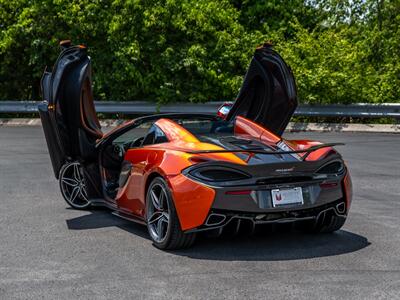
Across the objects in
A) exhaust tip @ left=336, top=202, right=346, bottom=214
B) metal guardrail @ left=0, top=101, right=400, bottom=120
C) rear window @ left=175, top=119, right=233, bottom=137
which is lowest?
metal guardrail @ left=0, top=101, right=400, bottom=120

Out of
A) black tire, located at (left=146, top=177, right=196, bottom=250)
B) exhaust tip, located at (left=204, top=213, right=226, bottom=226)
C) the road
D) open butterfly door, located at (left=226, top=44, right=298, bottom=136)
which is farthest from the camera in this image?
open butterfly door, located at (left=226, top=44, right=298, bottom=136)

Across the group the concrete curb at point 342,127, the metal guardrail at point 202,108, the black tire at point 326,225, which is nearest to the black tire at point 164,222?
the black tire at point 326,225

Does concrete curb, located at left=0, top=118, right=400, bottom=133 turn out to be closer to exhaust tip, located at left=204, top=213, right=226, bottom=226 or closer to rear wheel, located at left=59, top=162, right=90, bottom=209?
rear wheel, located at left=59, top=162, right=90, bottom=209

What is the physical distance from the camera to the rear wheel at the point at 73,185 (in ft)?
28.7

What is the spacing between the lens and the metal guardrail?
19109mm

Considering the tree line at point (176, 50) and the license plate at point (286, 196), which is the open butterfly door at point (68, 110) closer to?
the license plate at point (286, 196)

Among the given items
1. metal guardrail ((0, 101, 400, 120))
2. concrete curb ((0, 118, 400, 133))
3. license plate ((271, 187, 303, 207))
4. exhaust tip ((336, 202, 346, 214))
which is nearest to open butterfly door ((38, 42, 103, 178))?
license plate ((271, 187, 303, 207))

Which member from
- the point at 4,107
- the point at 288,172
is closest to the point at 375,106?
the point at 4,107

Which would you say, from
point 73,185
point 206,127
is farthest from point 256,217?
point 73,185

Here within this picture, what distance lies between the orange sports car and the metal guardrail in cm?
1094

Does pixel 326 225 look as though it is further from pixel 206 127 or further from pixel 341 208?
pixel 206 127

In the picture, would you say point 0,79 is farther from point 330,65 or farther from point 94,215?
point 94,215

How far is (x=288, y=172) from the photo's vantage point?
6.31 meters

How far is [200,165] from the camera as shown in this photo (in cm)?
623
